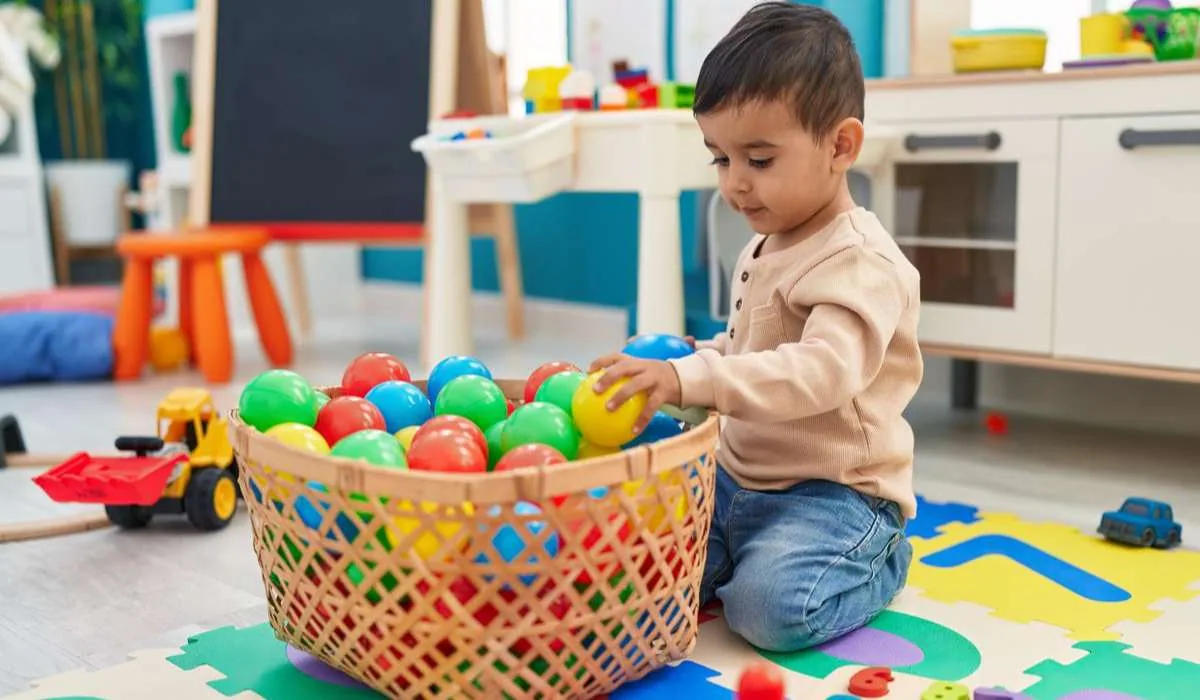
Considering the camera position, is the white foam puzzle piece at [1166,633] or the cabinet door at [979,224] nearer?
the white foam puzzle piece at [1166,633]

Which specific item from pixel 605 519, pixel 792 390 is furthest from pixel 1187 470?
pixel 605 519

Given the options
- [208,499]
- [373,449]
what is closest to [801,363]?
[373,449]

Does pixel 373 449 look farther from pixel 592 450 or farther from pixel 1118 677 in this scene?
pixel 1118 677

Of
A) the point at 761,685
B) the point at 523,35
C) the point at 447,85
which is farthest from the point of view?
the point at 523,35

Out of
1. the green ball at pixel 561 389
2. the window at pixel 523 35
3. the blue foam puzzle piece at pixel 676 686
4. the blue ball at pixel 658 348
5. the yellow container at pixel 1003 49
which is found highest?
the window at pixel 523 35

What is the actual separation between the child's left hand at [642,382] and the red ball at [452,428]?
0.12m

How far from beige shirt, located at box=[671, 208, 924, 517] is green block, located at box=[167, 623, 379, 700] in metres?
0.41

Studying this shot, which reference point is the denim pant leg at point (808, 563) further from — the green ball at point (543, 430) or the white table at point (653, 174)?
the white table at point (653, 174)

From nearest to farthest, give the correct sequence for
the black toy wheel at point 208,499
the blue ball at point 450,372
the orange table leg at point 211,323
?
the blue ball at point 450,372, the black toy wheel at point 208,499, the orange table leg at point 211,323

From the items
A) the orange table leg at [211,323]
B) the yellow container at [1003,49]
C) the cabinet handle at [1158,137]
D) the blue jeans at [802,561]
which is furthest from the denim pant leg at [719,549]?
the orange table leg at [211,323]

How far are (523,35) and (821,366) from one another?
269 centimetres

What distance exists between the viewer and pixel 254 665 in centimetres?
110

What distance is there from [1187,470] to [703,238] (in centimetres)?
102

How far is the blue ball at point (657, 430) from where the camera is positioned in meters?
1.11
